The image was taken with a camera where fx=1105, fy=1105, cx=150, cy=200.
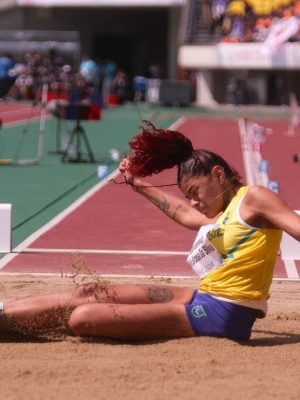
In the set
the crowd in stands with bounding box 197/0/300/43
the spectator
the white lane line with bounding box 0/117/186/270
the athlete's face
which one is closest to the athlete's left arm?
the athlete's face

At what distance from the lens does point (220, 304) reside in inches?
263

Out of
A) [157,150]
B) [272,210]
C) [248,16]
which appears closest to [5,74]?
[248,16]

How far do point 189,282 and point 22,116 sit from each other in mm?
27984

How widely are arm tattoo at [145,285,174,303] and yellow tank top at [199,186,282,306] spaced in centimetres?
34

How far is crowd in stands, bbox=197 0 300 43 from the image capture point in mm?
48844

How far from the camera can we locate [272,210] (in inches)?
256

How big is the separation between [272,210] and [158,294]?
977 mm

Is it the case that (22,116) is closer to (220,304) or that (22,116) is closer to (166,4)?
(166,4)

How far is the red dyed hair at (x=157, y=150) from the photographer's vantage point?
6719 millimetres

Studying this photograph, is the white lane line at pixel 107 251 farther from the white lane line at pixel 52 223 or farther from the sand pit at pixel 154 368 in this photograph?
the sand pit at pixel 154 368

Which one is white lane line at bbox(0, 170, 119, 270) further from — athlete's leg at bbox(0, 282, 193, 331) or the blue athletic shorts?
the blue athletic shorts

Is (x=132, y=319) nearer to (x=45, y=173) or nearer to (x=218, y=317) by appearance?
(x=218, y=317)

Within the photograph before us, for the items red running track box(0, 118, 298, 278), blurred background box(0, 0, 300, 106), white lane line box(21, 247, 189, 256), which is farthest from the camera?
blurred background box(0, 0, 300, 106)

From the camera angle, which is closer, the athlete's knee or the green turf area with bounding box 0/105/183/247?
the athlete's knee
